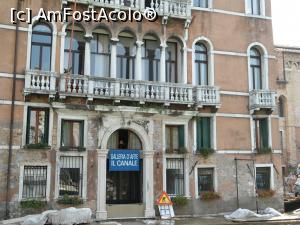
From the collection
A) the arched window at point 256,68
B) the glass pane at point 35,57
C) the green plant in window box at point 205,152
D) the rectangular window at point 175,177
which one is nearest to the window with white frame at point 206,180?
the green plant in window box at point 205,152

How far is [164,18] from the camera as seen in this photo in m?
18.3

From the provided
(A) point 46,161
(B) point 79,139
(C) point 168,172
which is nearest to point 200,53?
(C) point 168,172

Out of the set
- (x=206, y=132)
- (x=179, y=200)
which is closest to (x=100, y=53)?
(x=206, y=132)

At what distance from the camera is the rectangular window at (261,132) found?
65.7 ft

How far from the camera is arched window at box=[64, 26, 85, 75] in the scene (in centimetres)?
1741

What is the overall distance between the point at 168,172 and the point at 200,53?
20.1 feet

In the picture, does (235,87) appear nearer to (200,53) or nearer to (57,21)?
(200,53)

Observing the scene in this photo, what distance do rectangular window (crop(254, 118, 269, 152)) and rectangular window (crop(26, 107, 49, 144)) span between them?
10.3 metres

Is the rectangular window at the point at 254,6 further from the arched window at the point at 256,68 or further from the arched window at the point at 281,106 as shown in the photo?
the arched window at the point at 281,106

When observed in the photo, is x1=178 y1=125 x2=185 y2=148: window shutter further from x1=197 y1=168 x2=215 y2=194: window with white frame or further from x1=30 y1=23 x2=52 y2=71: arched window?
→ x1=30 y1=23 x2=52 y2=71: arched window

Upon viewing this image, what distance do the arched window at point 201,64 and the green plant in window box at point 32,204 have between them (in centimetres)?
909

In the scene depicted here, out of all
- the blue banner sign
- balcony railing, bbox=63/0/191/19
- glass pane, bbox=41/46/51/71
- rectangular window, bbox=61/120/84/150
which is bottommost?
the blue banner sign

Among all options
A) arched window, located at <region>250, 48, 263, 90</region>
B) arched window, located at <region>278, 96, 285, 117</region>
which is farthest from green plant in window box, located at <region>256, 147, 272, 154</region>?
arched window, located at <region>278, 96, 285, 117</region>

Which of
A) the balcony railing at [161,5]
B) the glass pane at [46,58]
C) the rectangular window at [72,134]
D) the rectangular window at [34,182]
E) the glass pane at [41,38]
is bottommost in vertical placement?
the rectangular window at [34,182]
